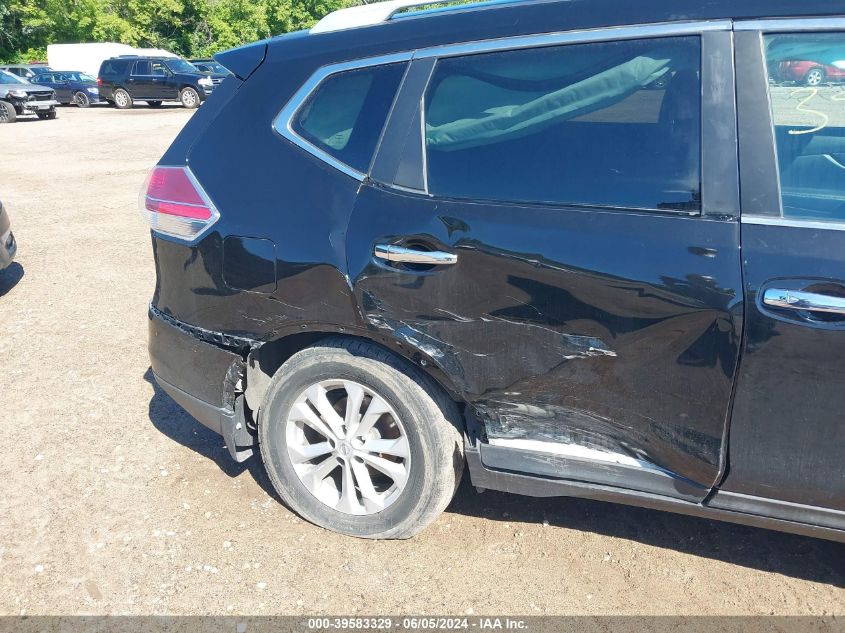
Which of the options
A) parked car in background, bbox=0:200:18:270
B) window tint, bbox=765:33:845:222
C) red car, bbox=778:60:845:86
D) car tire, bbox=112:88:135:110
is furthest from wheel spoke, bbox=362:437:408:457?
car tire, bbox=112:88:135:110

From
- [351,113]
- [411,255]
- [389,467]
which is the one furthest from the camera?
[389,467]

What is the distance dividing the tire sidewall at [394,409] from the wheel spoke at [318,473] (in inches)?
1.3

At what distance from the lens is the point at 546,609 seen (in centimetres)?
271

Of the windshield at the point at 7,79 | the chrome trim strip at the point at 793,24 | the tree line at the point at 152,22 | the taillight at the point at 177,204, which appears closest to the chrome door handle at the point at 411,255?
the taillight at the point at 177,204

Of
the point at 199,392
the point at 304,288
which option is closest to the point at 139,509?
the point at 199,392

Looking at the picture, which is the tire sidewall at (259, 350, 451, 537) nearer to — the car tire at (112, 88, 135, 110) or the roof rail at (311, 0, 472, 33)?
the roof rail at (311, 0, 472, 33)

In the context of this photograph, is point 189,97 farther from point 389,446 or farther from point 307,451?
point 389,446

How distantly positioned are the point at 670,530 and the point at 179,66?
91.5 ft

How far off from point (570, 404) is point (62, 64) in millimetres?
47558

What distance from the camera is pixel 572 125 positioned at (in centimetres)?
250

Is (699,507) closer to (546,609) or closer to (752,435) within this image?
(752,435)

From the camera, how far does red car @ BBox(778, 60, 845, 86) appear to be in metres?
2.27

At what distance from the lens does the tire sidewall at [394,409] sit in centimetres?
279

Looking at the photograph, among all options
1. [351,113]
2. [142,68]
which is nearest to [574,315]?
[351,113]
